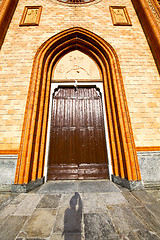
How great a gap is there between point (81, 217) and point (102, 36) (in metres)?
6.63

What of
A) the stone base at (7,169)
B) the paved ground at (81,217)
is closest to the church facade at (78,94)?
the stone base at (7,169)

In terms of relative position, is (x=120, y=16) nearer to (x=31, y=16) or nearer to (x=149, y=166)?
(x=31, y=16)

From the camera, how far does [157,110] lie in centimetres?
381

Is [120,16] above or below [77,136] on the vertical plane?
above

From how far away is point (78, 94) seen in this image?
486 cm

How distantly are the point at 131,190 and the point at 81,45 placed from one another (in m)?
6.60

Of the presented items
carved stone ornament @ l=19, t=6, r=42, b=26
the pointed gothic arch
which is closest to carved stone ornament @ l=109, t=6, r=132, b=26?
the pointed gothic arch

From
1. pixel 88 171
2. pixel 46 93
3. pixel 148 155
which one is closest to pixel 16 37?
pixel 46 93

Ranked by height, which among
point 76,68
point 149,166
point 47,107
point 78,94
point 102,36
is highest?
point 102,36

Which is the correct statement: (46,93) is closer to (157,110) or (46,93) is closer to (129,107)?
(129,107)

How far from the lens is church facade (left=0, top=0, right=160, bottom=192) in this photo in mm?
3350

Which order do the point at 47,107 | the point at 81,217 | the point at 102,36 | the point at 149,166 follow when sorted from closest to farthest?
the point at 81,217, the point at 149,166, the point at 47,107, the point at 102,36

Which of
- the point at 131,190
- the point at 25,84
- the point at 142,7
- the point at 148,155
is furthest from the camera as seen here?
the point at 142,7

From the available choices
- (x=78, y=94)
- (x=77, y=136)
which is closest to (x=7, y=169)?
(x=77, y=136)
